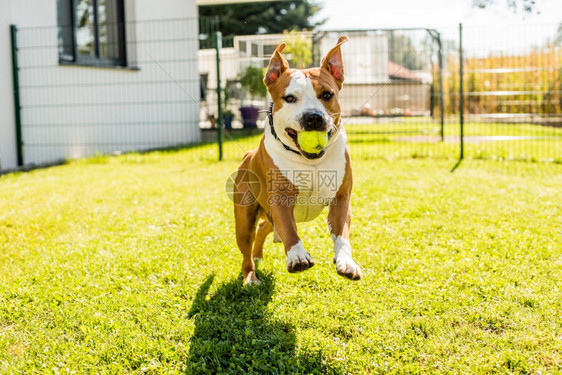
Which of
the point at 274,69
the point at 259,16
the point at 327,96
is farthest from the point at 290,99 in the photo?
the point at 259,16

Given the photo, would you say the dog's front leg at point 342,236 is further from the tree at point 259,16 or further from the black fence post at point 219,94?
the tree at point 259,16

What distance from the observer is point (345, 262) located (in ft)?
8.48

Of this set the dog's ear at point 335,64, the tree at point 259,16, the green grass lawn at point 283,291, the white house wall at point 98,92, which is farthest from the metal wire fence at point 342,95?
the tree at point 259,16

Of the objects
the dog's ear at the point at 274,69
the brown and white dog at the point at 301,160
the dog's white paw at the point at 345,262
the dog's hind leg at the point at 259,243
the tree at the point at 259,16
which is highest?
the tree at the point at 259,16

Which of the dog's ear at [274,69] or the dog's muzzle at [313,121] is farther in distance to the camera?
the dog's ear at [274,69]

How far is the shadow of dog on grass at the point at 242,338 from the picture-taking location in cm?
242

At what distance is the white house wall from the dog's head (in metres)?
4.63

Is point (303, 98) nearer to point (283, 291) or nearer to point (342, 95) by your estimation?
point (283, 291)

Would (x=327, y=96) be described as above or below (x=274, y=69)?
below

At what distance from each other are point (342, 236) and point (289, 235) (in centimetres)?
28

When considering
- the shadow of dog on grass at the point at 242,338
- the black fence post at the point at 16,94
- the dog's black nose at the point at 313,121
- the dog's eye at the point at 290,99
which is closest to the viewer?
the shadow of dog on grass at the point at 242,338

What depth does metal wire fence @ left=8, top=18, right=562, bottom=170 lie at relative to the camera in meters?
8.89

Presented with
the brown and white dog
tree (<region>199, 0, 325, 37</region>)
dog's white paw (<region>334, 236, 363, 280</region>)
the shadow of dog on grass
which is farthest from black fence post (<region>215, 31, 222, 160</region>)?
tree (<region>199, 0, 325, 37</region>)

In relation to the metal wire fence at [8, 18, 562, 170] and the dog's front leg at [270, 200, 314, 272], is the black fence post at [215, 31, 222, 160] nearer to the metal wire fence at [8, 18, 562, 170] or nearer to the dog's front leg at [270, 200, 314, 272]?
the metal wire fence at [8, 18, 562, 170]
